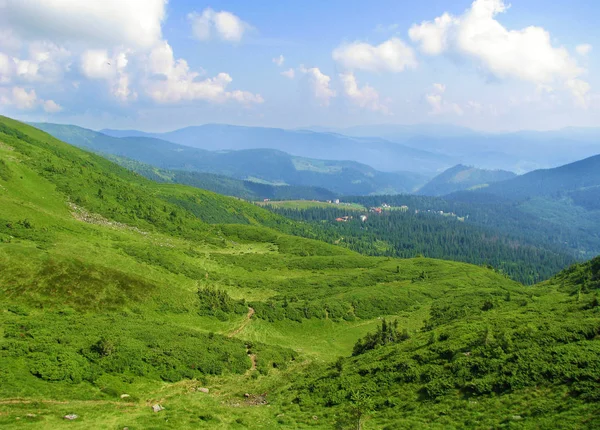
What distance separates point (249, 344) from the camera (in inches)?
2271

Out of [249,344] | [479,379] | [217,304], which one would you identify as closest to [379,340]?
[249,344]

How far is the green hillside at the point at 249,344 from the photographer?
3122cm

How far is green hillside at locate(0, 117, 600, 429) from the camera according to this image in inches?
1229

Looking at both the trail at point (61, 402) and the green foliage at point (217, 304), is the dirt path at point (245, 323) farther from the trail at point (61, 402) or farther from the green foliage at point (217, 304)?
the trail at point (61, 402)

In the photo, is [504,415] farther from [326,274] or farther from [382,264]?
[382,264]

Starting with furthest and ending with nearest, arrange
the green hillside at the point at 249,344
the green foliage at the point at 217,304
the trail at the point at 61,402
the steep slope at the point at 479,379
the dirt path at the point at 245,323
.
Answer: the green foliage at the point at 217,304 → the dirt path at the point at 245,323 → the green hillside at the point at 249,344 → the trail at the point at 61,402 → the steep slope at the point at 479,379

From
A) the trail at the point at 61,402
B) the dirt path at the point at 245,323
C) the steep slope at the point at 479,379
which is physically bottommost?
the dirt path at the point at 245,323

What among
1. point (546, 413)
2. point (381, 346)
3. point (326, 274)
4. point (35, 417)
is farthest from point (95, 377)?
point (326, 274)

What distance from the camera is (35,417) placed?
93.9 feet

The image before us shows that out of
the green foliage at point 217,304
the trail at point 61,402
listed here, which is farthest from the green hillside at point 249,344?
the green foliage at point 217,304

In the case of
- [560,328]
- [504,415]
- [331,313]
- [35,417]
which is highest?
[560,328]

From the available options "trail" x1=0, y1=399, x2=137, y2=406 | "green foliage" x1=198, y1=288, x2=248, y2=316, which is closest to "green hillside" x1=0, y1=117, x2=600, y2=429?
"trail" x1=0, y1=399, x2=137, y2=406

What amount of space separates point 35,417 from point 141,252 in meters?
60.1

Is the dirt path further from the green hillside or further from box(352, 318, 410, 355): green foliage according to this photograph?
box(352, 318, 410, 355): green foliage
